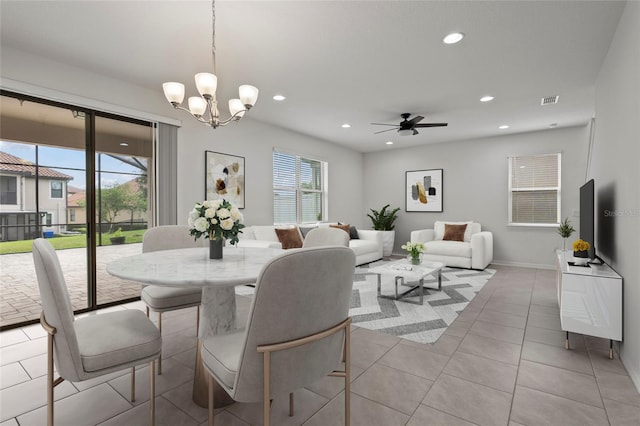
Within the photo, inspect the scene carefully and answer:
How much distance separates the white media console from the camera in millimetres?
2188

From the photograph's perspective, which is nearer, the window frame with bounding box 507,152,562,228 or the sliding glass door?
the sliding glass door

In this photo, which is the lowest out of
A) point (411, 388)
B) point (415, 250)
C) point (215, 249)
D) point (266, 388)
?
point (411, 388)

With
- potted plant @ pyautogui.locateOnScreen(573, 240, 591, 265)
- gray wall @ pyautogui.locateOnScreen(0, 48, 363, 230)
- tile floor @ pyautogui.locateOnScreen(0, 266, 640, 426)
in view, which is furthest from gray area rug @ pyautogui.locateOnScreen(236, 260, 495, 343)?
gray wall @ pyautogui.locateOnScreen(0, 48, 363, 230)

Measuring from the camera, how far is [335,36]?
99.7 inches

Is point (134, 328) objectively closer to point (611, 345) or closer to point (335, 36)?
point (335, 36)

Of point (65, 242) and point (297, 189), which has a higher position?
point (297, 189)

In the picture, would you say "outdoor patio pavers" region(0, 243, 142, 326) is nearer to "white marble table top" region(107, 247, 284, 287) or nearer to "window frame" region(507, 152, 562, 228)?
"white marble table top" region(107, 247, 284, 287)

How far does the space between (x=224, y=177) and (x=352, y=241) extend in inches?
104

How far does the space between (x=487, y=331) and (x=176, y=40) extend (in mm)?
3569

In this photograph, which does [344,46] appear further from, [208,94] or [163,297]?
[163,297]

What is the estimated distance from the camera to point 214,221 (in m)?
1.81

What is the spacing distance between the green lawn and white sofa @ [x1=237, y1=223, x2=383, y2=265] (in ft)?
3.97

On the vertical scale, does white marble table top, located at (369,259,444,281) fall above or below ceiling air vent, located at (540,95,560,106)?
below

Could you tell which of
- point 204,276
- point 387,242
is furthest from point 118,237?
point 387,242
